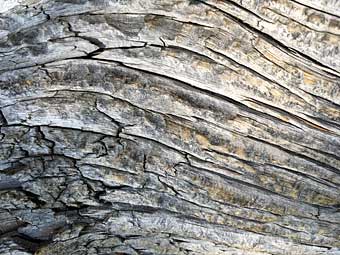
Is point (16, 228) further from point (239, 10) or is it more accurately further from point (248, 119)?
point (239, 10)

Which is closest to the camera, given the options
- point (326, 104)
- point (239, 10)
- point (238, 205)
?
point (239, 10)

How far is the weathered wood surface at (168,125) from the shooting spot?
165cm

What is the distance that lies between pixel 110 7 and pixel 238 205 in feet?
2.69

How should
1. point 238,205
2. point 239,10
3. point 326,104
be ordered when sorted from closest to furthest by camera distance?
point 239,10 < point 326,104 < point 238,205

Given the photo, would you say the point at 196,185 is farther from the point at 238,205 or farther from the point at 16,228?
the point at 16,228

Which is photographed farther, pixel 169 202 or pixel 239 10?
pixel 169 202

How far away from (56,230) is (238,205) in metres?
0.66

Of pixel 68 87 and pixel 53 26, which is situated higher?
pixel 53 26

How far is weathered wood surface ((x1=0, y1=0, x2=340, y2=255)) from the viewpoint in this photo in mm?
1650

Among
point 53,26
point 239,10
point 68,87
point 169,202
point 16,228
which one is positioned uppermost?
point 239,10

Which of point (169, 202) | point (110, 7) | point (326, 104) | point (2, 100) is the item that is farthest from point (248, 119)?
point (2, 100)

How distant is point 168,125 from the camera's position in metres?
1.75

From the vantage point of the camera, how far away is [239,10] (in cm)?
163

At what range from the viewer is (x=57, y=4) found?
163cm
